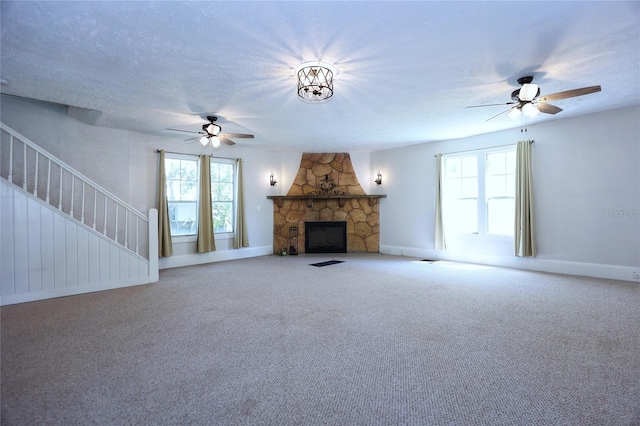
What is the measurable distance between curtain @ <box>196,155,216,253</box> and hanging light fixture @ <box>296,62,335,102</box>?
153 inches

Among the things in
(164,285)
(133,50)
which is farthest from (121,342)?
(133,50)

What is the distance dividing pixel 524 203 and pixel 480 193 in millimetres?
897

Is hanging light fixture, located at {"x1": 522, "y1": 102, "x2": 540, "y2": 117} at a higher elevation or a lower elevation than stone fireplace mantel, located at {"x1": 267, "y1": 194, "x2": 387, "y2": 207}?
higher

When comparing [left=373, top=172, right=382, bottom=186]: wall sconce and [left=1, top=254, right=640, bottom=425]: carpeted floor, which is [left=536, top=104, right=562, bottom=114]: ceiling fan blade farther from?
[left=373, top=172, right=382, bottom=186]: wall sconce

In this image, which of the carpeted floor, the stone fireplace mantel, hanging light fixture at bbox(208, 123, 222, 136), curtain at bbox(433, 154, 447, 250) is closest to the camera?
the carpeted floor

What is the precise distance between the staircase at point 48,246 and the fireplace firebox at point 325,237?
12.7 ft

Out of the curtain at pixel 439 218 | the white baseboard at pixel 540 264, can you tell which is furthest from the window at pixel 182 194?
the curtain at pixel 439 218

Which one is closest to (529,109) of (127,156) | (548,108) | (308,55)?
(548,108)

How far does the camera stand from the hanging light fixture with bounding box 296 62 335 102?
10.1ft

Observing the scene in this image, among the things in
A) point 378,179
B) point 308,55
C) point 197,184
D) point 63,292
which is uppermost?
point 308,55

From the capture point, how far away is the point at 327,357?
230 cm

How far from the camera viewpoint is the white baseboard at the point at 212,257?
599 cm

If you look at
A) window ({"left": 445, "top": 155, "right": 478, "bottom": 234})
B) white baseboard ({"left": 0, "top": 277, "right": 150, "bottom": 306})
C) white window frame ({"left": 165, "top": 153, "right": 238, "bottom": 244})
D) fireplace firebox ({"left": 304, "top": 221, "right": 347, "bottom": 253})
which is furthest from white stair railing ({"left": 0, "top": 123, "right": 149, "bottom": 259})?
window ({"left": 445, "top": 155, "right": 478, "bottom": 234})

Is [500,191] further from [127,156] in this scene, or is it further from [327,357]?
[127,156]
